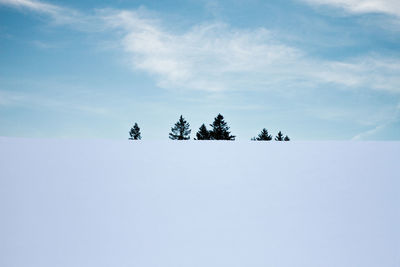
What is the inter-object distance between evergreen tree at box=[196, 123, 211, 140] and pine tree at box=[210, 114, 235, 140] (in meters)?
0.90

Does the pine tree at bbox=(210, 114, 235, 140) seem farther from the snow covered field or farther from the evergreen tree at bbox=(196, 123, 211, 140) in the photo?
the snow covered field

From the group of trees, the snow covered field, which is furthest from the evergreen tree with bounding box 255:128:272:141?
the snow covered field

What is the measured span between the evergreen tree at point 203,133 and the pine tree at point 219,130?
35.4 inches

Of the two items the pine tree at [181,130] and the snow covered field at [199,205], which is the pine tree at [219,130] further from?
the snow covered field at [199,205]

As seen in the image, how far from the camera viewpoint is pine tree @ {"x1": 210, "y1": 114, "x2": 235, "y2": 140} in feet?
215

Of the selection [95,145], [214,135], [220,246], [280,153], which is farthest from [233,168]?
[214,135]

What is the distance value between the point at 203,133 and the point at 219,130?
143 inches

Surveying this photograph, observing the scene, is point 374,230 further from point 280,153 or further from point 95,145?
point 95,145

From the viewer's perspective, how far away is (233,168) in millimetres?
4879

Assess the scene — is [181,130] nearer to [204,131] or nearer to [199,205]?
[204,131]

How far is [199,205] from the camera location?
3889 mm

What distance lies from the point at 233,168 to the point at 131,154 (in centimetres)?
178

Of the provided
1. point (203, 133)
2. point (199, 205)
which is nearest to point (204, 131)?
point (203, 133)

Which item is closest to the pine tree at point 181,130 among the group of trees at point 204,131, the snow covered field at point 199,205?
the group of trees at point 204,131
